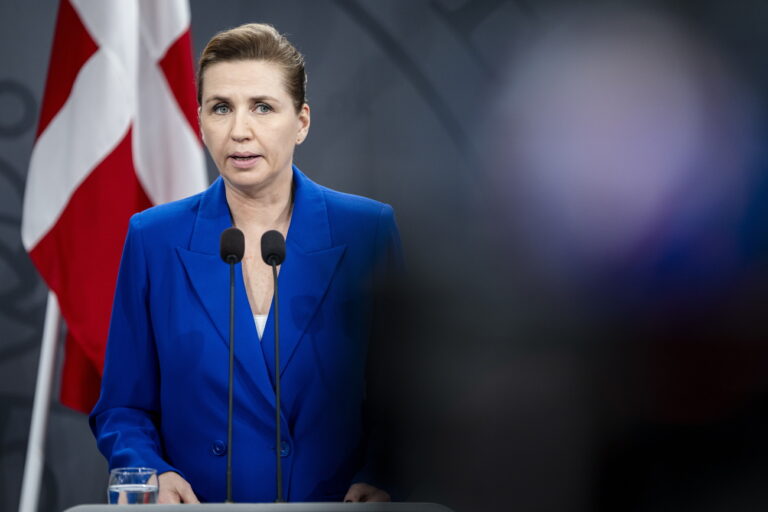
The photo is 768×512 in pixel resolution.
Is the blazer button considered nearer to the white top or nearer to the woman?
the woman

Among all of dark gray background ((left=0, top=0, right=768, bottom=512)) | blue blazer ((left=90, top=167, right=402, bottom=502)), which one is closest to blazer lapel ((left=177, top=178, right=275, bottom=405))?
blue blazer ((left=90, top=167, right=402, bottom=502))

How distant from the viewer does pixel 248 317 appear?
1.55 metres

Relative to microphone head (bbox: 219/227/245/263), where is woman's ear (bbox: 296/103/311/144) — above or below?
above

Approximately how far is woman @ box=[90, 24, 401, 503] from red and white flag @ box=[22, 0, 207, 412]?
0.70 m

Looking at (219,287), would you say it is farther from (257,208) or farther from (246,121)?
(246,121)

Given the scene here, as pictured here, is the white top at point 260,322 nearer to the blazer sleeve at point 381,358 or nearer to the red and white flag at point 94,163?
the blazer sleeve at point 381,358

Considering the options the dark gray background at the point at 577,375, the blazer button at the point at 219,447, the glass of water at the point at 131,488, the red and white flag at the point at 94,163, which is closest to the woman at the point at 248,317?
the blazer button at the point at 219,447

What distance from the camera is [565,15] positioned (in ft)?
10.6

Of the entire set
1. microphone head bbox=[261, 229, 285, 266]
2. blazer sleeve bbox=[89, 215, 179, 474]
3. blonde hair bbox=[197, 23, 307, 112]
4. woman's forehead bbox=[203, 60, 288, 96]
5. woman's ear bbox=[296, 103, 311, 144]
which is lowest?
blazer sleeve bbox=[89, 215, 179, 474]

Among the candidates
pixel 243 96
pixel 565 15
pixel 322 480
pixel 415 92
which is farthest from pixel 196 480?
A: pixel 565 15

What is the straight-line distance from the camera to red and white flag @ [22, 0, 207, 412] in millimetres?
2275

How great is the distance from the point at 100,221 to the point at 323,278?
3.07ft

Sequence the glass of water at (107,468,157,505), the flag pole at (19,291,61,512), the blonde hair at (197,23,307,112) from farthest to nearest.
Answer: the flag pole at (19,291,61,512) → the blonde hair at (197,23,307,112) → the glass of water at (107,468,157,505)

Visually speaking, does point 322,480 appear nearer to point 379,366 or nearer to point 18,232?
point 379,366
